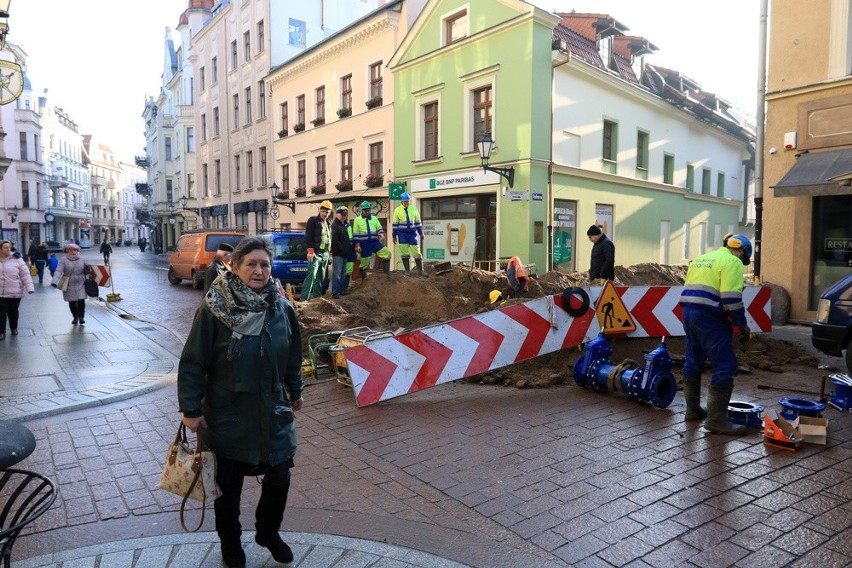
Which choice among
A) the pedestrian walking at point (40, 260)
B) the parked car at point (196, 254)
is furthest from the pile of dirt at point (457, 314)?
the pedestrian walking at point (40, 260)

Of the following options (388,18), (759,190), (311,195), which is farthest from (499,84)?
(311,195)

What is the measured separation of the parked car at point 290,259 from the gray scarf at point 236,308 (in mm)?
11959

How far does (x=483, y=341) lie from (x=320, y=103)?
76.8 feet

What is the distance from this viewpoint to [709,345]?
17.5ft

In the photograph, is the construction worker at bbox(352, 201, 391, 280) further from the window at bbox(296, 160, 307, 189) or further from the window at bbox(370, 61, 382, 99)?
the window at bbox(296, 160, 307, 189)

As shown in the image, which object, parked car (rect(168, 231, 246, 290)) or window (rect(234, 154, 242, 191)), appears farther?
window (rect(234, 154, 242, 191))

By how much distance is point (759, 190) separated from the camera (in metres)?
12.3

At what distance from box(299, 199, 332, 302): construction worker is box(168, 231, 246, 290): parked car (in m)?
7.28

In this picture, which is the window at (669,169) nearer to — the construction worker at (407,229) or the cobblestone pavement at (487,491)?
the construction worker at (407,229)

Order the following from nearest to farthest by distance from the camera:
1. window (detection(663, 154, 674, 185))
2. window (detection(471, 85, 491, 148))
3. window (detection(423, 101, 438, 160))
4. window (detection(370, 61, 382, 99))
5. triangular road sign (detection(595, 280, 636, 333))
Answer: triangular road sign (detection(595, 280, 636, 333))
window (detection(471, 85, 491, 148))
window (detection(423, 101, 438, 160))
window (detection(370, 61, 382, 99))
window (detection(663, 154, 674, 185))

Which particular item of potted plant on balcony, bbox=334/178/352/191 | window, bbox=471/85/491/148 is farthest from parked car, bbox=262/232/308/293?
potted plant on balcony, bbox=334/178/352/191

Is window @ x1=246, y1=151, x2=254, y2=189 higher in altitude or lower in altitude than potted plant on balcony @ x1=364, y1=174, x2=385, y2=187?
higher

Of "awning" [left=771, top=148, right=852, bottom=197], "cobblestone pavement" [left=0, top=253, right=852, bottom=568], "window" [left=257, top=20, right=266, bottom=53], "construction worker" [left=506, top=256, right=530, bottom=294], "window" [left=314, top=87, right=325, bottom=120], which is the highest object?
"window" [left=257, top=20, right=266, bottom=53]

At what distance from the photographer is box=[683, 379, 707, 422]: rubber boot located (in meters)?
5.65
